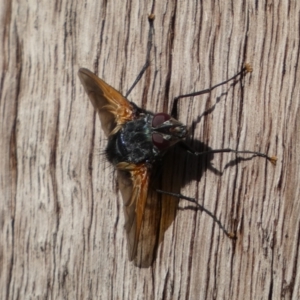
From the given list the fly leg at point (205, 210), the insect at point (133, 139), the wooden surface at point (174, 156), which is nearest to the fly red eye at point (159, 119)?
the insect at point (133, 139)

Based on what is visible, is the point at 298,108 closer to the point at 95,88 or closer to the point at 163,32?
the point at 163,32

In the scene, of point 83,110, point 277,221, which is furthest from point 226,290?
point 83,110

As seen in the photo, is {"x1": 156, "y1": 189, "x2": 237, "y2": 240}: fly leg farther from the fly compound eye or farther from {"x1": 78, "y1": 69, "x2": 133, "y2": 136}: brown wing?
{"x1": 78, "y1": 69, "x2": 133, "y2": 136}: brown wing

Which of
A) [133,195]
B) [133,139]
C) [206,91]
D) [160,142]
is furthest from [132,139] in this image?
[206,91]

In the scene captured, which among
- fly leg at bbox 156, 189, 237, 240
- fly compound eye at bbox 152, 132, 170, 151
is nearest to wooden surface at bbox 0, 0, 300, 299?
fly leg at bbox 156, 189, 237, 240

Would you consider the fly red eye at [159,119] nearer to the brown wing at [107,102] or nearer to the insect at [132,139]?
the insect at [132,139]

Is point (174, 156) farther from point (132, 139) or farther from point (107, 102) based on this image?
point (107, 102)

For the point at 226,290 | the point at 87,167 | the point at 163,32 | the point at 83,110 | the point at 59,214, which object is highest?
the point at 163,32
